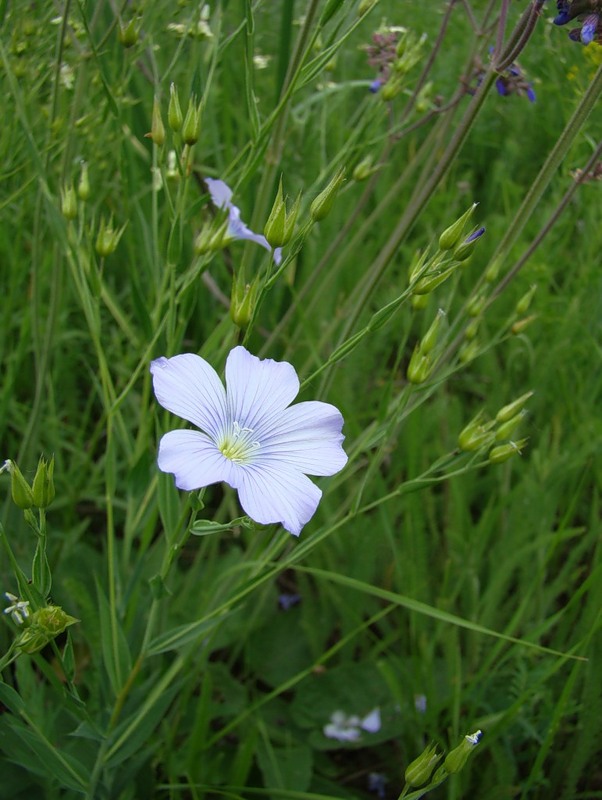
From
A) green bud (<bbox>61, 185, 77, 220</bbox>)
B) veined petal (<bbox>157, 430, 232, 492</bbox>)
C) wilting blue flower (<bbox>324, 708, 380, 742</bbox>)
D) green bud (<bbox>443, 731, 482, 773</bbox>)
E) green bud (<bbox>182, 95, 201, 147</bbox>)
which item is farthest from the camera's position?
wilting blue flower (<bbox>324, 708, 380, 742</bbox>)

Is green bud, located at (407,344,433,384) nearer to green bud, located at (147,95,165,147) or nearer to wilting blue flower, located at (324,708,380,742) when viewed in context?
green bud, located at (147,95,165,147)

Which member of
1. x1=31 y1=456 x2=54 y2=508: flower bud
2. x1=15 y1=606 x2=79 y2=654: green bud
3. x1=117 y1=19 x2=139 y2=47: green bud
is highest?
x1=117 y1=19 x2=139 y2=47: green bud

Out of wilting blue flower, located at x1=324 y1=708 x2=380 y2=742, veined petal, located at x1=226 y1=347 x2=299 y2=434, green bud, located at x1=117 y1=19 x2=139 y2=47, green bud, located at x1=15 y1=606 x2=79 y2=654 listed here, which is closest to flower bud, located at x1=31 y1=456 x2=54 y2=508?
A: green bud, located at x1=15 y1=606 x2=79 y2=654

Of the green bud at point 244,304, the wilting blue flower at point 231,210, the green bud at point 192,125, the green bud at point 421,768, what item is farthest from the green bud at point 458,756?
the green bud at point 192,125

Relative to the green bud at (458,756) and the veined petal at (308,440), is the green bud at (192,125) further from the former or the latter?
the green bud at (458,756)

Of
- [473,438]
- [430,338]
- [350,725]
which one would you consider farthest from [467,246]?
[350,725]

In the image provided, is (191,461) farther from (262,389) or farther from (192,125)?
(192,125)

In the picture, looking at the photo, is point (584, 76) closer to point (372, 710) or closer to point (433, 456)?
point (433, 456)
